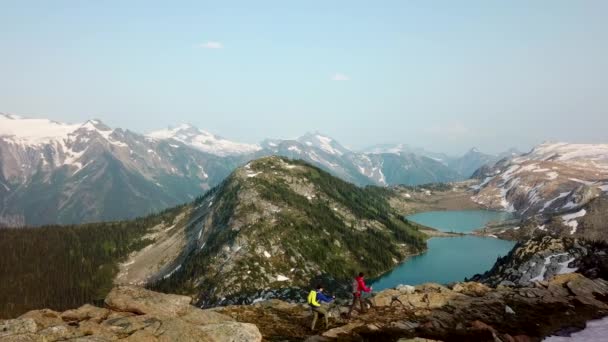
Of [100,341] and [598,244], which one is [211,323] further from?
[598,244]

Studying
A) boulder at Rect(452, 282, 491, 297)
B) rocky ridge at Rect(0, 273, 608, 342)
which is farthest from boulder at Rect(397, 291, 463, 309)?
boulder at Rect(452, 282, 491, 297)

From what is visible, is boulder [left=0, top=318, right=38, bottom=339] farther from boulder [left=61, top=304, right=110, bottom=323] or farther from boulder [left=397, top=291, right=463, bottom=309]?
boulder [left=397, top=291, right=463, bottom=309]

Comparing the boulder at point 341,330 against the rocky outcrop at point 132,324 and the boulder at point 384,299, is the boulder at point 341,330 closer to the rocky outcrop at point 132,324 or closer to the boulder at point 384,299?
the rocky outcrop at point 132,324

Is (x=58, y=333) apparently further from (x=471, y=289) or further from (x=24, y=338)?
(x=471, y=289)

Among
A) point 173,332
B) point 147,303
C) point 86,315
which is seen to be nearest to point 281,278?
point 147,303

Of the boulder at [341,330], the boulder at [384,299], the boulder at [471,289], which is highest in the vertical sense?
the boulder at [341,330]

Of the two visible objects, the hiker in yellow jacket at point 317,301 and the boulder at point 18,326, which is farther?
the hiker in yellow jacket at point 317,301

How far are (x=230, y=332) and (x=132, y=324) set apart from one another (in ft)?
27.7

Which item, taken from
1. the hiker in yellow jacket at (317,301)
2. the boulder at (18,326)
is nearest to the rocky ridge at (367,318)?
the boulder at (18,326)

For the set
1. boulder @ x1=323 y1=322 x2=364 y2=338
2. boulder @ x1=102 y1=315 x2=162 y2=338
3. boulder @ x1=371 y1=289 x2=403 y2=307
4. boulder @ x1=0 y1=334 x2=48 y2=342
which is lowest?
boulder @ x1=371 y1=289 x2=403 y2=307

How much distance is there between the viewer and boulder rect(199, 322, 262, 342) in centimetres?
3820

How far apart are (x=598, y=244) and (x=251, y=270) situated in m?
133

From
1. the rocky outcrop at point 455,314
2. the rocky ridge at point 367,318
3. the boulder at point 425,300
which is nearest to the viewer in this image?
the rocky ridge at point 367,318

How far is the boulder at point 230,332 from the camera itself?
125 ft
